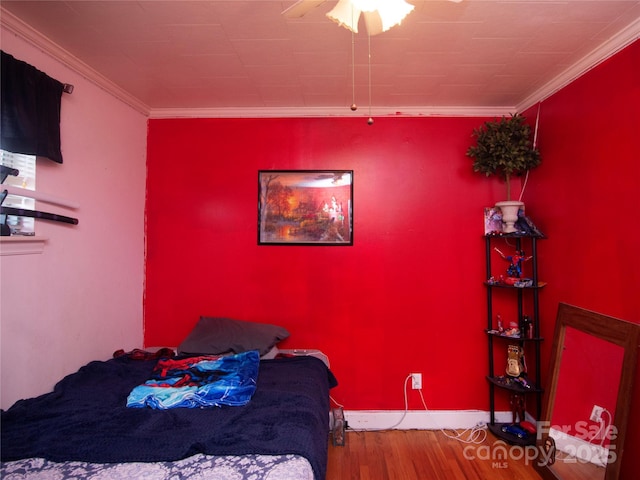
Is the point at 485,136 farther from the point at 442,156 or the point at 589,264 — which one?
the point at 589,264

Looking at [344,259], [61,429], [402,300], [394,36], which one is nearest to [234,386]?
[61,429]

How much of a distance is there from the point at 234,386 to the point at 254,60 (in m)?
1.98

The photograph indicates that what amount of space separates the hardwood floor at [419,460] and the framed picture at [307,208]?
157 centimetres

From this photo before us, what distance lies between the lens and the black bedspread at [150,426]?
1.33 metres

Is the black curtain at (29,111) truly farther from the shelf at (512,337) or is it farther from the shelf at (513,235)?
the shelf at (512,337)

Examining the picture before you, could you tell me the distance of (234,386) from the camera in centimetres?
184

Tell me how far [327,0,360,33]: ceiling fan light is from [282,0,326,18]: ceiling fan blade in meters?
0.08

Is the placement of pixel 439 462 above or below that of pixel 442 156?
below

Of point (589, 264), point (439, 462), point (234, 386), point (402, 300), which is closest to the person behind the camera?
point (234, 386)

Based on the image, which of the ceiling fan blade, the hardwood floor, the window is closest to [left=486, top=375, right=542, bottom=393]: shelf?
the hardwood floor

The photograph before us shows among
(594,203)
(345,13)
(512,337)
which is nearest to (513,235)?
(594,203)

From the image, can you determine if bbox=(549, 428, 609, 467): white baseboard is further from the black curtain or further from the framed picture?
the black curtain

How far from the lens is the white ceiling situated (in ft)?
5.42

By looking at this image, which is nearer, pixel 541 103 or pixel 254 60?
pixel 254 60
